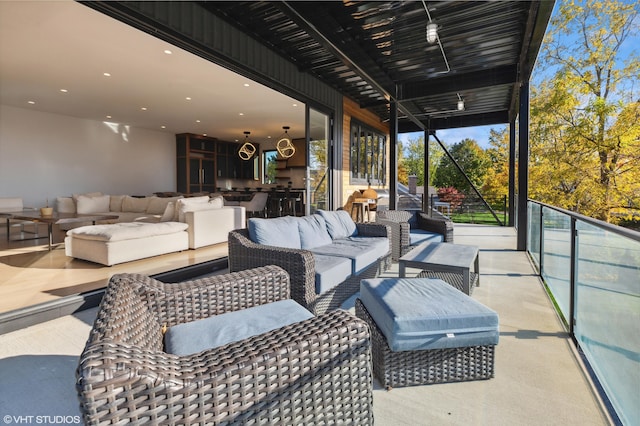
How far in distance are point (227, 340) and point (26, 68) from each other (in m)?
6.77

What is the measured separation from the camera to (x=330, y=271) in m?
2.71

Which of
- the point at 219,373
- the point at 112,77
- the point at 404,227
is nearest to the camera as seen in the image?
the point at 219,373

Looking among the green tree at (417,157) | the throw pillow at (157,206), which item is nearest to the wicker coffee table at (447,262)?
the throw pillow at (157,206)

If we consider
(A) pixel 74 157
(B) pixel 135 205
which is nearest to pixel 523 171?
(B) pixel 135 205

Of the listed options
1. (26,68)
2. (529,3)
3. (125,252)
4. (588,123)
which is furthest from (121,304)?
(588,123)

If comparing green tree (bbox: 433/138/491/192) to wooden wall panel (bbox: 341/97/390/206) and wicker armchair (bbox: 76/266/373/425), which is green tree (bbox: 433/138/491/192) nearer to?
wooden wall panel (bbox: 341/97/390/206)

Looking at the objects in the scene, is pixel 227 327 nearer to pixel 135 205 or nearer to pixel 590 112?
pixel 135 205

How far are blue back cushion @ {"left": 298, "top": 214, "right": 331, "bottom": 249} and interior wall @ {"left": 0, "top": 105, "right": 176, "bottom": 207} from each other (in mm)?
8973

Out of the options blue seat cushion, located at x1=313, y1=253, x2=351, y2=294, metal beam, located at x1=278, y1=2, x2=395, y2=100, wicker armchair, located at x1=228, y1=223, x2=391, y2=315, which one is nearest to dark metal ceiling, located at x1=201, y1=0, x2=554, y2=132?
metal beam, located at x1=278, y1=2, x2=395, y2=100

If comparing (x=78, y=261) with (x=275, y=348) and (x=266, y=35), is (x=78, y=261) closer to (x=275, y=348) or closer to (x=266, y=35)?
(x=266, y=35)

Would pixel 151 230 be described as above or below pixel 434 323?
above

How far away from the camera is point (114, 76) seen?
590 centimetres
